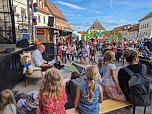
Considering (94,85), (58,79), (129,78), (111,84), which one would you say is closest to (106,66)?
(111,84)

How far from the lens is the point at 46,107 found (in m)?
1.98

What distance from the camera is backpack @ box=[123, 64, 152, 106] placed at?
2602 millimetres

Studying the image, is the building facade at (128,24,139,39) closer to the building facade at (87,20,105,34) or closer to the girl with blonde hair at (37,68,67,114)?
the building facade at (87,20,105,34)

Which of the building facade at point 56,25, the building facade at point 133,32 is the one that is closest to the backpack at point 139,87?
the building facade at point 56,25

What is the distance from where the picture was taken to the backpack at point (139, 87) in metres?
2.60

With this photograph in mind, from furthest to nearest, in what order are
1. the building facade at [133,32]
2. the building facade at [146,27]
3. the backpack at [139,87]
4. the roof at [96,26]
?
1. the roof at [96,26]
2. the building facade at [133,32]
3. the building facade at [146,27]
4. the backpack at [139,87]

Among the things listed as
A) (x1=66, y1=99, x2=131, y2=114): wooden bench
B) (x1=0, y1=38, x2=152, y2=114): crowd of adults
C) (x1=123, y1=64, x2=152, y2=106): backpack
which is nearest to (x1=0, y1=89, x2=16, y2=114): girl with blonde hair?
(x1=0, y1=38, x2=152, y2=114): crowd of adults

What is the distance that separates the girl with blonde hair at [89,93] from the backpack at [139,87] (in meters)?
0.70

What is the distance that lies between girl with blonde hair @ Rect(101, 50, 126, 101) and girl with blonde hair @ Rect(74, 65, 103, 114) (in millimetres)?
712

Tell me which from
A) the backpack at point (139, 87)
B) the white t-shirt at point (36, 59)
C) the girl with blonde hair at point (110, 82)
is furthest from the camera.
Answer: the white t-shirt at point (36, 59)

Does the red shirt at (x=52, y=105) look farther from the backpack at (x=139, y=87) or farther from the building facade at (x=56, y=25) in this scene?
the building facade at (x=56, y=25)

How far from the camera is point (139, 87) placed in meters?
2.64

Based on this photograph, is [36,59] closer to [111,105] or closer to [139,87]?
[111,105]

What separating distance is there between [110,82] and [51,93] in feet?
5.04
